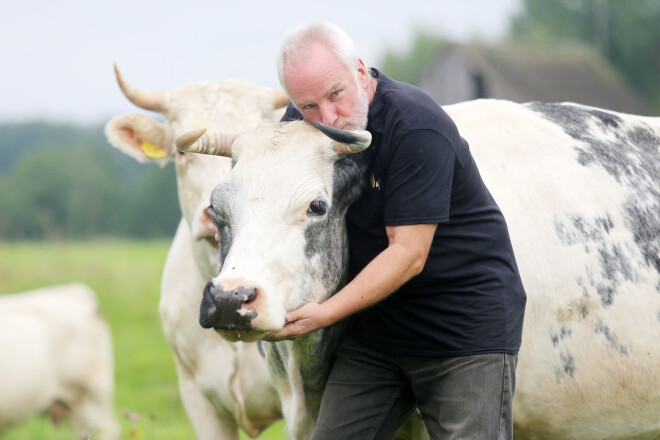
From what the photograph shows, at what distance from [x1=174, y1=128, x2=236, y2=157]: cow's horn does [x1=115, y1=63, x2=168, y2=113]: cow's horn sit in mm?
2068

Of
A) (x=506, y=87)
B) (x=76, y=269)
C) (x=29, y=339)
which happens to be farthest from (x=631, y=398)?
(x=506, y=87)

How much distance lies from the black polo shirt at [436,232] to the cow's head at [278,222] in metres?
0.12

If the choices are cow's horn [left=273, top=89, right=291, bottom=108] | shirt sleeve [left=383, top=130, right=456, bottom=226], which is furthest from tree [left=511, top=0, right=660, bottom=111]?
shirt sleeve [left=383, top=130, right=456, bottom=226]

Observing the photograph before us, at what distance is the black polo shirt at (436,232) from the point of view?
3.19m

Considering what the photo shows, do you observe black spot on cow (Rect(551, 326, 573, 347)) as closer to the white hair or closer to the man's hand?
the man's hand

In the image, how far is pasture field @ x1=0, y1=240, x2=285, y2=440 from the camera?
358 inches

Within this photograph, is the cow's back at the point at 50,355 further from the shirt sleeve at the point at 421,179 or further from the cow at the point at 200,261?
the shirt sleeve at the point at 421,179

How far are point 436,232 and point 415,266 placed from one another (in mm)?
209

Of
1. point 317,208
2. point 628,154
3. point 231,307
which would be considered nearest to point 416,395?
point 317,208

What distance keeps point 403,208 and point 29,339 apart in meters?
8.25

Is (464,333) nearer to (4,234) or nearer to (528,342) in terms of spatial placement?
(528,342)

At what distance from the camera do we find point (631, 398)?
14.1 ft

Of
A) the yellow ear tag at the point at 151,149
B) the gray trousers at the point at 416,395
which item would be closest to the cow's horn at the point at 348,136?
the gray trousers at the point at 416,395

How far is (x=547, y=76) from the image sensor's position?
95.0 ft
